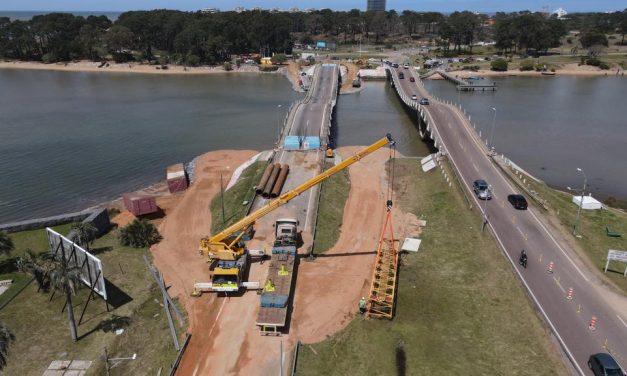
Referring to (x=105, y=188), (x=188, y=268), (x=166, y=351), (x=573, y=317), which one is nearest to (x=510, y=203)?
(x=573, y=317)

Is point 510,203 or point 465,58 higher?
point 465,58

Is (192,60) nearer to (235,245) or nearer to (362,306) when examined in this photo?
(235,245)

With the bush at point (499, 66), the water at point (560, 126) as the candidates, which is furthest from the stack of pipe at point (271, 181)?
the bush at point (499, 66)

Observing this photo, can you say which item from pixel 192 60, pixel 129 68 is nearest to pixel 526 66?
pixel 192 60

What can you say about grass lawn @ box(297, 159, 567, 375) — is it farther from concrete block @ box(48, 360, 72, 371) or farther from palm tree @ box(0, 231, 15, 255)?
palm tree @ box(0, 231, 15, 255)

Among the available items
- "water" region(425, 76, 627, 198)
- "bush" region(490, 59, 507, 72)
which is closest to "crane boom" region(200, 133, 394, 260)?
"water" region(425, 76, 627, 198)

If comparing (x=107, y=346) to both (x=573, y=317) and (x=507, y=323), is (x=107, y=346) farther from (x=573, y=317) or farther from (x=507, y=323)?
(x=573, y=317)

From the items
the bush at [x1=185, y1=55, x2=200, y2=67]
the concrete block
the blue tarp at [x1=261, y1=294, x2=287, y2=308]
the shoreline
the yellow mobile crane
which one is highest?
the bush at [x1=185, y1=55, x2=200, y2=67]
